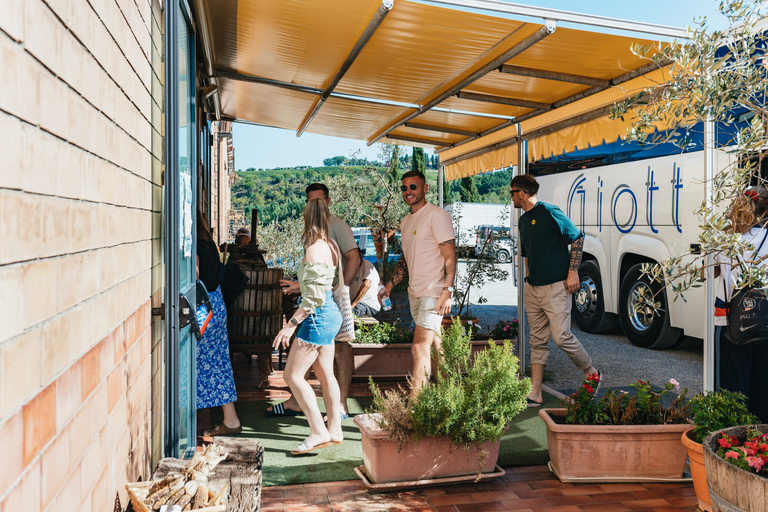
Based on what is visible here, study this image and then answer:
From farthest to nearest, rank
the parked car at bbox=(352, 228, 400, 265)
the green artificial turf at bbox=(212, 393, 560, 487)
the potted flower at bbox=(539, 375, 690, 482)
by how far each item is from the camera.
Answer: the parked car at bbox=(352, 228, 400, 265) → the green artificial turf at bbox=(212, 393, 560, 487) → the potted flower at bbox=(539, 375, 690, 482)

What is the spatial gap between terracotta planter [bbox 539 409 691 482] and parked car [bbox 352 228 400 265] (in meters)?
4.64

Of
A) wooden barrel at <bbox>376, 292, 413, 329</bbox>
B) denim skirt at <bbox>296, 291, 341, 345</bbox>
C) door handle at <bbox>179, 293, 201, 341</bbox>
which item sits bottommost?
wooden barrel at <bbox>376, 292, 413, 329</bbox>

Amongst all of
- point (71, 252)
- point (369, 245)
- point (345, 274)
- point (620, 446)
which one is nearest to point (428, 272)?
point (345, 274)

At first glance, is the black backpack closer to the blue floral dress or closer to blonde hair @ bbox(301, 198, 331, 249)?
blonde hair @ bbox(301, 198, 331, 249)

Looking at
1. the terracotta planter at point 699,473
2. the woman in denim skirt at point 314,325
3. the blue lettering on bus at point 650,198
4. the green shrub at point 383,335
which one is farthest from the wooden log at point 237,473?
the blue lettering on bus at point 650,198

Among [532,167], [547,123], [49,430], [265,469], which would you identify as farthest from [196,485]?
[532,167]

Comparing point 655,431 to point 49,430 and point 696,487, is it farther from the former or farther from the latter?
point 49,430

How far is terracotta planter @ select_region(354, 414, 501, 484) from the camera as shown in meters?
3.43

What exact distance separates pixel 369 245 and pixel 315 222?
60.4 ft

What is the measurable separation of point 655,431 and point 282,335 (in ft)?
7.36

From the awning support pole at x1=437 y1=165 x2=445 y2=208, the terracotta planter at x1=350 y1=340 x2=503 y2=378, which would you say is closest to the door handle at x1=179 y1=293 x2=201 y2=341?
the terracotta planter at x1=350 y1=340 x2=503 y2=378

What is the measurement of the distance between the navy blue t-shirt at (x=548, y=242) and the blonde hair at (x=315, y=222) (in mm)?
1961

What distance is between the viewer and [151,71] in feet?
8.34

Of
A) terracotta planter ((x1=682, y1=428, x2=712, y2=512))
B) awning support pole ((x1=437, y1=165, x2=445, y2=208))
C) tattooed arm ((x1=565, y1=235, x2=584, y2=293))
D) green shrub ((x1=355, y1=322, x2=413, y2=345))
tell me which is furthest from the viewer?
awning support pole ((x1=437, y1=165, x2=445, y2=208))
